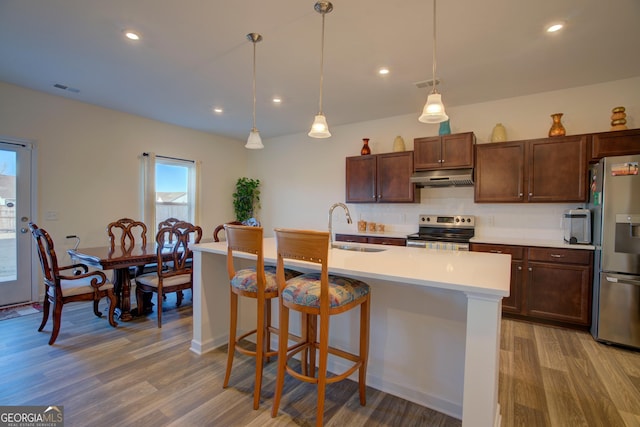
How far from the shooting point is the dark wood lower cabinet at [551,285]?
3010 millimetres

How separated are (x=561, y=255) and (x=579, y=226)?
365 mm

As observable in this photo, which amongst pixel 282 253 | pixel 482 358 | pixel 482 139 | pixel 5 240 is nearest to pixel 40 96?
pixel 5 240

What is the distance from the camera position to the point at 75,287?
2.80 metres

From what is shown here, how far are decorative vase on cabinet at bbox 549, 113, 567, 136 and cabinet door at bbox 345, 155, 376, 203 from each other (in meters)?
2.14

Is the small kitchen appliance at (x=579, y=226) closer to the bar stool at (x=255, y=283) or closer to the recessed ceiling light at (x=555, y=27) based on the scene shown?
the recessed ceiling light at (x=555, y=27)

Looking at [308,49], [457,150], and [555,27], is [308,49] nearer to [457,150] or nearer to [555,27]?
[555,27]

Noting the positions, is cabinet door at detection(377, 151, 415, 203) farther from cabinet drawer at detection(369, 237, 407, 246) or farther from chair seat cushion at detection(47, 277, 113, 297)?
chair seat cushion at detection(47, 277, 113, 297)

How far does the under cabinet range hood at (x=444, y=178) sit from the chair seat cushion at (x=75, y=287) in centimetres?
380

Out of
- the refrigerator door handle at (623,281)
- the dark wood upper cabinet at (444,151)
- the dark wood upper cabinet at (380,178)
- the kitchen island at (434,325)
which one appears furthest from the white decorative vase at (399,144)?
the refrigerator door handle at (623,281)

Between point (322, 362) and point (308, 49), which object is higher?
point (308, 49)

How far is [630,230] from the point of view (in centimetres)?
266

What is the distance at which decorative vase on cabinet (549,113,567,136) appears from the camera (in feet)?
10.9

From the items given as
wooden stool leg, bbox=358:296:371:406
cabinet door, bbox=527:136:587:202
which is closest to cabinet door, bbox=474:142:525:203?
cabinet door, bbox=527:136:587:202

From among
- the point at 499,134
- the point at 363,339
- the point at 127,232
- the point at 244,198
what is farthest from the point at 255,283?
the point at 244,198
